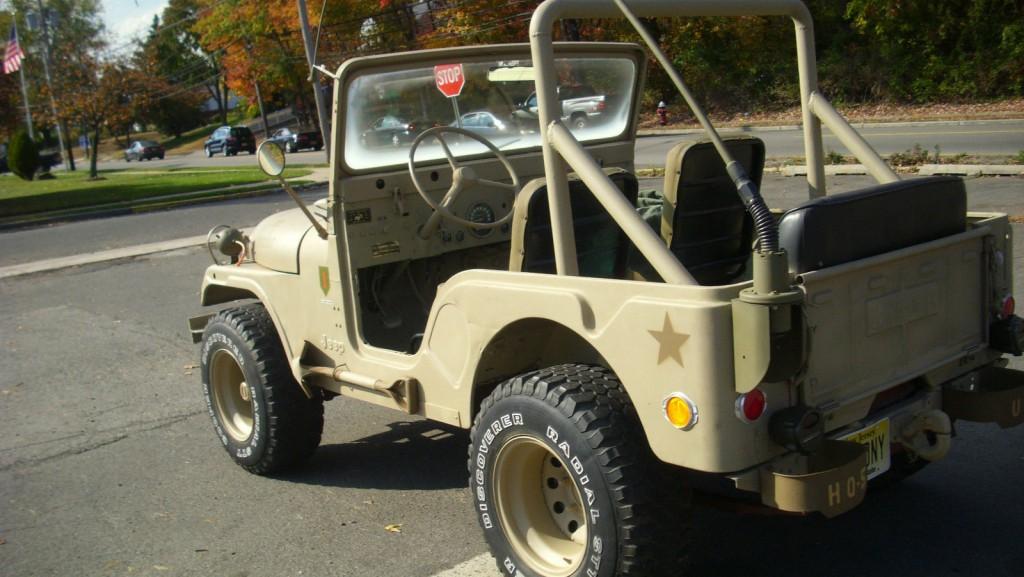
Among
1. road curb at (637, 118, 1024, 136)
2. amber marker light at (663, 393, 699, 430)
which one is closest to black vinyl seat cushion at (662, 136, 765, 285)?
amber marker light at (663, 393, 699, 430)

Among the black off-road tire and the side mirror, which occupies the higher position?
the side mirror

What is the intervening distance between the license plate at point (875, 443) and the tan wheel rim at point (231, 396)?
3.14 m

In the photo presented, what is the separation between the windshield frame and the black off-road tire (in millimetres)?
1018

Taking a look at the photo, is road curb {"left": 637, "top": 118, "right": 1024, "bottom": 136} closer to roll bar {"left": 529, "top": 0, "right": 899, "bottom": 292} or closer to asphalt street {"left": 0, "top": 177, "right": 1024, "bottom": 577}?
asphalt street {"left": 0, "top": 177, "right": 1024, "bottom": 577}

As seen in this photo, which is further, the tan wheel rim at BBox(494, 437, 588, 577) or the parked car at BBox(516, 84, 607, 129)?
the parked car at BBox(516, 84, 607, 129)

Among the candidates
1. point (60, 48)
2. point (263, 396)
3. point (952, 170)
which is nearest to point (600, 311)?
point (263, 396)

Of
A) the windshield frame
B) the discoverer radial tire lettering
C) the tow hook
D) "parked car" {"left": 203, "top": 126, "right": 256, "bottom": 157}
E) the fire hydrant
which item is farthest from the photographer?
"parked car" {"left": 203, "top": 126, "right": 256, "bottom": 157}

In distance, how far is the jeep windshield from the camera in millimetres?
4473

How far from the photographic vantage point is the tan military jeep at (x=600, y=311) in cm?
292

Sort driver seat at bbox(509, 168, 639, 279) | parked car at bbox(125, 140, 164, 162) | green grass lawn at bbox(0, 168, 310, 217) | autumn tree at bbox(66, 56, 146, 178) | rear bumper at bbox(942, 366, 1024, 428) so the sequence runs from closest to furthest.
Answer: rear bumper at bbox(942, 366, 1024, 428)
driver seat at bbox(509, 168, 639, 279)
green grass lawn at bbox(0, 168, 310, 217)
autumn tree at bbox(66, 56, 146, 178)
parked car at bbox(125, 140, 164, 162)

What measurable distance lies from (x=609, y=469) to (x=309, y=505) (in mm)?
2093

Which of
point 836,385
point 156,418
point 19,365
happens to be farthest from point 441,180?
point 19,365

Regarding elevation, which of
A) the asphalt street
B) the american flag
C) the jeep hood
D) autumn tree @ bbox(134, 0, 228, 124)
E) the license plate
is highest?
autumn tree @ bbox(134, 0, 228, 124)

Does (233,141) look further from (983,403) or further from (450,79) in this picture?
(983,403)
